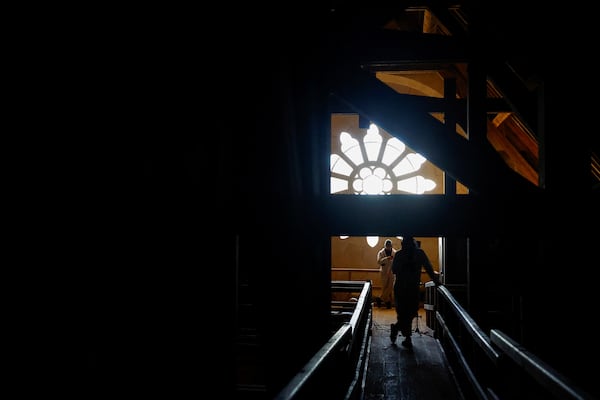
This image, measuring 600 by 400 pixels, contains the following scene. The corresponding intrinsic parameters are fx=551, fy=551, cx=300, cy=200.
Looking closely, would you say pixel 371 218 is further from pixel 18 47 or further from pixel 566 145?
pixel 18 47

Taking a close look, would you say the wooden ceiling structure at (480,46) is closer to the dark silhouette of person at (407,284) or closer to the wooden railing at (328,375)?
the wooden railing at (328,375)

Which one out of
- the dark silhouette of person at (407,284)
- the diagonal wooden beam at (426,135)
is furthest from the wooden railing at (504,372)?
the dark silhouette of person at (407,284)

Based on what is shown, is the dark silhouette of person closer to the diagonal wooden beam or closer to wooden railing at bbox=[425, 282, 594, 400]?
wooden railing at bbox=[425, 282, 594, 400]

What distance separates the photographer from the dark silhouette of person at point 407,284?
7.52 metres

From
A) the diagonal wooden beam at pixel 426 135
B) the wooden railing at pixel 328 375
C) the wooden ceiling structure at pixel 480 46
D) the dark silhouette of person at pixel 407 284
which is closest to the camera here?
the wooden railing at pixel 328 375

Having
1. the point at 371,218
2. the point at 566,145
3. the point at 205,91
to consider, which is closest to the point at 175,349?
the point at 205,91

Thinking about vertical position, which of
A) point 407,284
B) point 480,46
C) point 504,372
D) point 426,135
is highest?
point 480,46

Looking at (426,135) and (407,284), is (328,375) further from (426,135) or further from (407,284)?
(407,284)

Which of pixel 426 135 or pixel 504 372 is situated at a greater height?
pixel 426 135

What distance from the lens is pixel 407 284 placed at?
7570 millimetres

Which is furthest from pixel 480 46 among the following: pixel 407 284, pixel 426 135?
pixel 407 284

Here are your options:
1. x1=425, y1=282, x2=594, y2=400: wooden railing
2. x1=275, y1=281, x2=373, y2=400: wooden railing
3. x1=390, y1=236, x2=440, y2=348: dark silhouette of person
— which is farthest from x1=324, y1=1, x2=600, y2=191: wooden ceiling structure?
x1=390, y1=236, x2=440, y2=348: dark silhouette of person

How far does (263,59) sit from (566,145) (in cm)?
121

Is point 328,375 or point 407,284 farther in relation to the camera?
point 407,284
